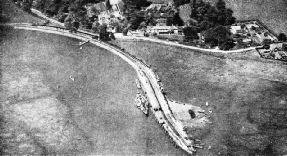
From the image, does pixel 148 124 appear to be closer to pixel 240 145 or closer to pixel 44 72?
pixel 240 145

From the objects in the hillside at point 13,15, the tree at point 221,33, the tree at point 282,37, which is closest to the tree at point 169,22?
the tree at point 221,33

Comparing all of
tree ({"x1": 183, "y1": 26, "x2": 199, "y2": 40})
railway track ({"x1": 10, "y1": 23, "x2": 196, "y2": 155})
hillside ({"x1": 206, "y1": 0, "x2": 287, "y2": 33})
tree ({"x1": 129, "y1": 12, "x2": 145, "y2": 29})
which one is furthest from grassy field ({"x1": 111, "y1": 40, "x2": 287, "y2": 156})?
hillside ({"x1": 206, "y1": 0, "x2": 287, "y2": 33})

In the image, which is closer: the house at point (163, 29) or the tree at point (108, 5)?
the house at point (163, 29)

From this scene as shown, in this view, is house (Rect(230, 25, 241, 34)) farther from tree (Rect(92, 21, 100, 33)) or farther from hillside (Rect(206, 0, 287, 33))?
tree (Rect(92, 21, 100, 33))

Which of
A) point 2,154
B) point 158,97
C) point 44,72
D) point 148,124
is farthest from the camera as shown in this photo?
point 44,72

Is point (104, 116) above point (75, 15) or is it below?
below

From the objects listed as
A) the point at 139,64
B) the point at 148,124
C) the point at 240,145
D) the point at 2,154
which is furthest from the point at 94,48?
the point at 240,145

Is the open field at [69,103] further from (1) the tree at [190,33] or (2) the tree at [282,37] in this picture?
(2) the tree at [282,37]

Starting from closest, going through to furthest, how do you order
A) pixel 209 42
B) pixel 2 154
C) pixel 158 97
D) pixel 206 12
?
pixel 2 154 < pixel 158 97 < pixel 209 42 < pixel 206 12
